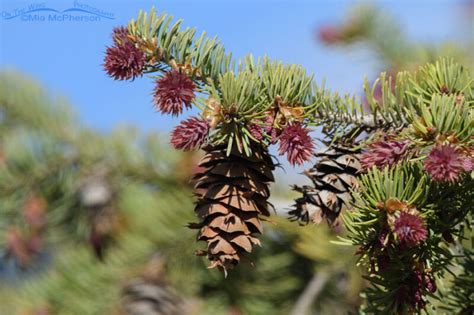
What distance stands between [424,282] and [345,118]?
176 millimetres

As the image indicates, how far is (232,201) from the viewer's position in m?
0.66

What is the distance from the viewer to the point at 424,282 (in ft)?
2.13

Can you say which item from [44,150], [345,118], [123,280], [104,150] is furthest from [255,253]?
[345,118]

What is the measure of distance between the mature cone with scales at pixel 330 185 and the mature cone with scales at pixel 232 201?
0.20 feet

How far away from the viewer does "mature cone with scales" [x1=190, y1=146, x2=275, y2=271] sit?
653mm

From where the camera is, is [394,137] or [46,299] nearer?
[394,137]

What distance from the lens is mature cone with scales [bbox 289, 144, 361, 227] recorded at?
2.28 ft

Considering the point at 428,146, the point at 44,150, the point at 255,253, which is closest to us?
the point at 428,146

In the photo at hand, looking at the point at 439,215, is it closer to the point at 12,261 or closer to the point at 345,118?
the point at 345,118

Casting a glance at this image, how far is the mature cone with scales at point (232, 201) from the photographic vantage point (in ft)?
2.14

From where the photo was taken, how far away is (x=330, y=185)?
703 millimetres

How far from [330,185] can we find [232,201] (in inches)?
4.4

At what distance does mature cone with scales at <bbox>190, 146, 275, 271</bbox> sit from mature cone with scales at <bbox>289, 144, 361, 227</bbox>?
6cm

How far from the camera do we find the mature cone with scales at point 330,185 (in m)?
0.70
